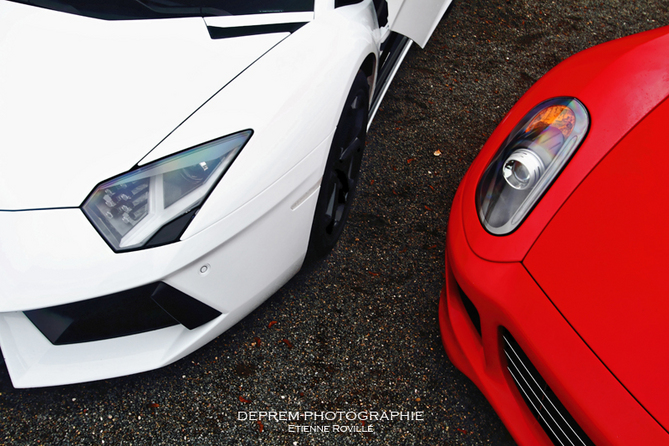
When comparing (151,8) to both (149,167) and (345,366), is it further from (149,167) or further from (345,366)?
(345,366)

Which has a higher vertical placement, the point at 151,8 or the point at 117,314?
the point at 151,8

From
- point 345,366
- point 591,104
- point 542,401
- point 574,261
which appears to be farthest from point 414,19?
point 542,401

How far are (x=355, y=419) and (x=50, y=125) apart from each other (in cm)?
126

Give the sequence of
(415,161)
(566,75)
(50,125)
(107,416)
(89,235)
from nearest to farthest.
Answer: (89,235) → (50,125) → (107,416) → (566,75) → (415,161)

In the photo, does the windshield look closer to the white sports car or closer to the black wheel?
the white sports car

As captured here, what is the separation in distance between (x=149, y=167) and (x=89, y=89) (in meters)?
0.32

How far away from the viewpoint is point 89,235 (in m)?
1.22

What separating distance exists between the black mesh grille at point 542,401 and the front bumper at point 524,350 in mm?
22

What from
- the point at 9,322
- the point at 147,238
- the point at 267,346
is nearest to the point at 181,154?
the point at 147,238

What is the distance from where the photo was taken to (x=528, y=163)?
1450 millimetres

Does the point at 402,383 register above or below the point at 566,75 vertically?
below

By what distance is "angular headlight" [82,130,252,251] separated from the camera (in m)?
1.25

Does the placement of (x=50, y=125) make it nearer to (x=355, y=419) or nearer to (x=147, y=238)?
(x=147, y=238)

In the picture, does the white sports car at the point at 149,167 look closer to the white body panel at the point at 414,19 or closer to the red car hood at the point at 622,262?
the white body panel at the point at 414,19
